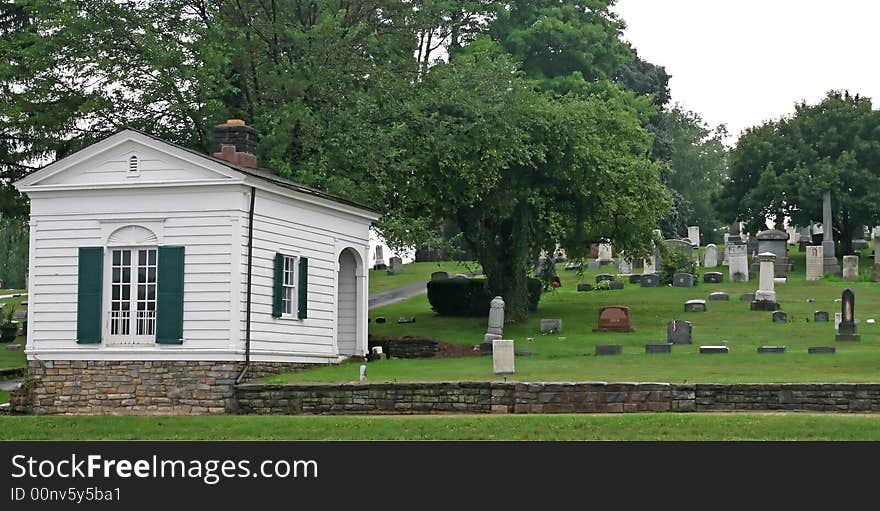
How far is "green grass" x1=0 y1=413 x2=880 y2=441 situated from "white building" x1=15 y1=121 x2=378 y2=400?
302 cm

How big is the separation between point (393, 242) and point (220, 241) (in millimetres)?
12114

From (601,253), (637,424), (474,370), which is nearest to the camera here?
(637,424)

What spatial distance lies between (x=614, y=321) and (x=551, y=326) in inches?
70.6

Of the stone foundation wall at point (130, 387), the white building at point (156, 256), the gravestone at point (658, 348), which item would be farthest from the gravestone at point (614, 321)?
the stone foundation wall at point (130, 387)

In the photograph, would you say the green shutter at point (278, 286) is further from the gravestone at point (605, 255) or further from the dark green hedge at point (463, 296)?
the gravestone at point (605, 255)

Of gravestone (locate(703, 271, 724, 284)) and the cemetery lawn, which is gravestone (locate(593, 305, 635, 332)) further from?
gravestone (locate(703, 271, 724, 284))

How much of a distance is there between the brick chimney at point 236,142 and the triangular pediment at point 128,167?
3.56 meters

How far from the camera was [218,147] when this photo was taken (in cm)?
3262

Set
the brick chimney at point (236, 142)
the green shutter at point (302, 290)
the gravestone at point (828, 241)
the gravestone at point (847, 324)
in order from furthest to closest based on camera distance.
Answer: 1. the gravestone at point (828, 241)
2. the gravestone at point (847, 324)
3. the brick chimney at point (236, 142)
4. the green shutter at point (302, 290)

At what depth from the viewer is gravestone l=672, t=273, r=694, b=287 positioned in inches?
2067

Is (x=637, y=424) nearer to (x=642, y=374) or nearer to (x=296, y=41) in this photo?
(x=642, y=374)

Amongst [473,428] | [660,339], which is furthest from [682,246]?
[473,428]

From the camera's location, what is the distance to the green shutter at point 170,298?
2752 cm

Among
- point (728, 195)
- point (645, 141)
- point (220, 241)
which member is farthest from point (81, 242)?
point (728, 195)
